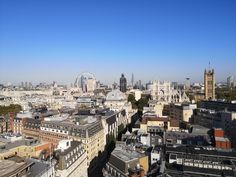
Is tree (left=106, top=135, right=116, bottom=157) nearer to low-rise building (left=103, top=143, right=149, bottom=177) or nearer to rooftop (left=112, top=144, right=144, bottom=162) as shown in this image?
rooftop (left=112, top=144, right=144, bottom=162)

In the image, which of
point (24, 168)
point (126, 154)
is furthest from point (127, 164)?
point (24, 168)

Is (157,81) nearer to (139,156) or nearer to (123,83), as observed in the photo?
(123,83)

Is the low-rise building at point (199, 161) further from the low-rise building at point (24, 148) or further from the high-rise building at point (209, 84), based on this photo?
the high-rise building at point (209, 84)

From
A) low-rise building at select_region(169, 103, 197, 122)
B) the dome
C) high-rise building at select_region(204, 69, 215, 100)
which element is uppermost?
high-rise building at select_region(204, 69, 215, 100)

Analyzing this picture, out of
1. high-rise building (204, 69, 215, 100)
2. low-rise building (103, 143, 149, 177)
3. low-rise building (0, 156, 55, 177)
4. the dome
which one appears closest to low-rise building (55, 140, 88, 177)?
low-rise building (0, 156, 55, 177)

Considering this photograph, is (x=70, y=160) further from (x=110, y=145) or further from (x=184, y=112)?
(x=184, y=112)

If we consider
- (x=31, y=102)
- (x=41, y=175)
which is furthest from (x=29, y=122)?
(x=31, y=102)

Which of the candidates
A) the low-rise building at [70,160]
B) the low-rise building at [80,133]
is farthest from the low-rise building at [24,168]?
the low-rise building at [80,133]

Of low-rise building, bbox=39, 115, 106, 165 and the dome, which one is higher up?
the dome

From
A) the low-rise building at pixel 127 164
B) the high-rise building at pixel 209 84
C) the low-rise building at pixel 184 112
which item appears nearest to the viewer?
the low-rise building at pixel 127 164
